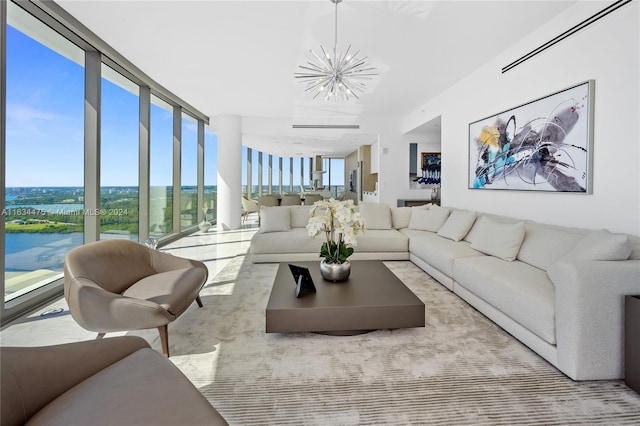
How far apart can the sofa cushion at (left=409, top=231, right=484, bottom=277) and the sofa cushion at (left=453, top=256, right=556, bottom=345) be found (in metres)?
0.18

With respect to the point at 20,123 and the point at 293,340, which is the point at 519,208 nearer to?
the point at 293,340

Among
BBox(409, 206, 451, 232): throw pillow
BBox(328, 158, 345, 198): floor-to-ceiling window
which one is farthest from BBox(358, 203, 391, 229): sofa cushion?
BBox(328, 158, 345, 198): floor-to-ceiling window

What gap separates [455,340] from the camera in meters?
2.40

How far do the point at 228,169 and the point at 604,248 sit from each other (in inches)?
286

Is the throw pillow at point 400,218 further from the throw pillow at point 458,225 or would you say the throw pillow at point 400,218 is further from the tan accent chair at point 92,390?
the tan accent chair at point 92,390

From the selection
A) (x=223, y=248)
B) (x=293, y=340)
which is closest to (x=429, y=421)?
(x=293, y=340)

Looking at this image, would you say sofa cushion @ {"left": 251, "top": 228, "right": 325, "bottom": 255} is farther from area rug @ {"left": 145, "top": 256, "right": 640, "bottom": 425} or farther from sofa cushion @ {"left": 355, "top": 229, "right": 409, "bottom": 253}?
area rug @ {"left": 145, "top": 256, "right": 640, "bottom": 425}

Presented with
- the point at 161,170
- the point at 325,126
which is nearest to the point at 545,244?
the point at 161,170

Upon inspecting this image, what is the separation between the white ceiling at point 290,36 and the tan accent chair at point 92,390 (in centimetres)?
331

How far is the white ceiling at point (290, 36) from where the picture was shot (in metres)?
3.25

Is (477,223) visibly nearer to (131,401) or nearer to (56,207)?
(131,401)

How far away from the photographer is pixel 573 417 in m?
1.61

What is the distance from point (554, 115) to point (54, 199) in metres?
5.49

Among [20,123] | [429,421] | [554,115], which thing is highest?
[554,115]
